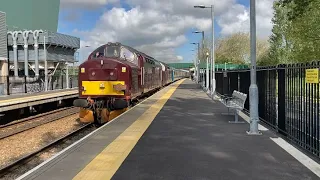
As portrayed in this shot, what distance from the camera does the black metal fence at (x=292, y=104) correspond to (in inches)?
Result: 293

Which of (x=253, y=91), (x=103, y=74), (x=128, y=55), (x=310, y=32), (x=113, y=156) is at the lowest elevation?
(x=113, y=156)

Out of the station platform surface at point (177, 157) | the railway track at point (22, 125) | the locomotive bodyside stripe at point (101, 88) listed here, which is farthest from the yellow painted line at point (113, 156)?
the railway track at point (22, 125)

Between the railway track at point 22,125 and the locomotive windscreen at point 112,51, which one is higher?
the locomotive windscreen at point 112,51

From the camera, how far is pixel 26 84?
3262cm

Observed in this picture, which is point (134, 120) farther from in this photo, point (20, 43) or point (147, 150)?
point (20, 43)

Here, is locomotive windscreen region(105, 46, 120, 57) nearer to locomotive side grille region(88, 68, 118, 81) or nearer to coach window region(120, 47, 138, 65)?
coach window region(120, 47, 138, 65)

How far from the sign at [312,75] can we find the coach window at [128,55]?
34.9 ft

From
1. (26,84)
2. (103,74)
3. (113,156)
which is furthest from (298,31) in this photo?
(113,156)

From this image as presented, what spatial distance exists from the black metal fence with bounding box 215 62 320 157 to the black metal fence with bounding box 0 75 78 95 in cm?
2254

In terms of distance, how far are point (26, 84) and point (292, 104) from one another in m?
28.1

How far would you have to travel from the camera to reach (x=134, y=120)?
41.7 ft

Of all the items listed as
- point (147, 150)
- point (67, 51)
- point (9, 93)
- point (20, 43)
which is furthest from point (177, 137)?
point (67, 51)

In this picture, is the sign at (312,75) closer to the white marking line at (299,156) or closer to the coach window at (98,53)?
the white marking line at (299,156)

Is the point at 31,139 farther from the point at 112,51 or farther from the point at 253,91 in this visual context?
the point at 253,91
